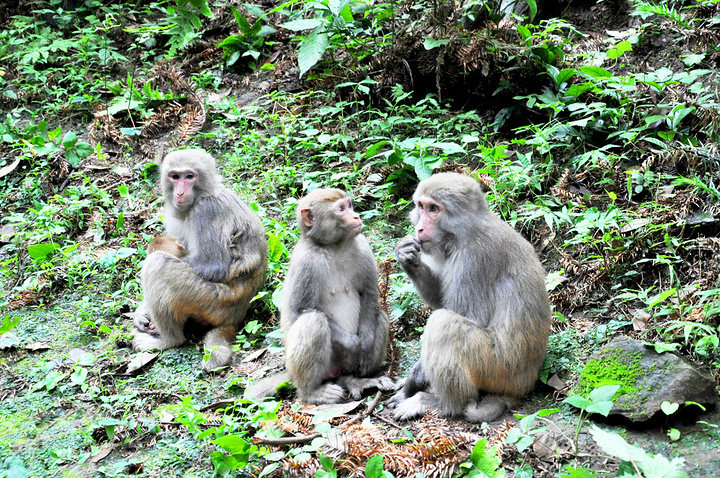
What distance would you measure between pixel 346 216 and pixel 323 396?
145 cm

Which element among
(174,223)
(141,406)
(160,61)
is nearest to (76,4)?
(160,61)

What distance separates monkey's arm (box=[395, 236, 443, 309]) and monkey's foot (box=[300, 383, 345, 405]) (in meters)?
1.02

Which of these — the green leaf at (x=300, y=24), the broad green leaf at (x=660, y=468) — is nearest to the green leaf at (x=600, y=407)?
the broad green leaf at (x=660, y=468)

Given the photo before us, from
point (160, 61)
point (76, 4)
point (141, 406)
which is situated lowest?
point (141, 406)

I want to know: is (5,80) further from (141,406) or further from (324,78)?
(141,406)

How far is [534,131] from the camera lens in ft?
25.9

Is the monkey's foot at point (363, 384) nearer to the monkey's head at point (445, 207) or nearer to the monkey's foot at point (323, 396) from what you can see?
the monkey's foot at point (323, 396)

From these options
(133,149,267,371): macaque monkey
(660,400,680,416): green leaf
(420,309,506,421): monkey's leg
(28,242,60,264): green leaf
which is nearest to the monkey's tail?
(133,149,267,371): macaque monkey

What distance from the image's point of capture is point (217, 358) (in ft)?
20.4

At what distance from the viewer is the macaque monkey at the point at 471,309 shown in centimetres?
482

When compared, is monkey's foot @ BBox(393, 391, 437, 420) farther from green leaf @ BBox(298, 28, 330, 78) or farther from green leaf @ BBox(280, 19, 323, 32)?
green leaf @ BBox(280, 19, 323, 32)

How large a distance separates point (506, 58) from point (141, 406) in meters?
5.79

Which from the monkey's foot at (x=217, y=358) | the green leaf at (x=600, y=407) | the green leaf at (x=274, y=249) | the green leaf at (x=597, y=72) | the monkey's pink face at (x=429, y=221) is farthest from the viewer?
the green leaf at (x=597, y=72)

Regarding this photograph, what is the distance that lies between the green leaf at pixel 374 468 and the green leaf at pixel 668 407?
6.07 feet
